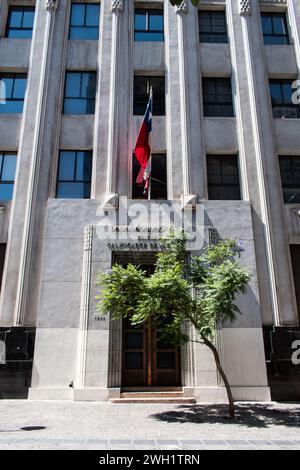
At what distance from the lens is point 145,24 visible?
1823 cm

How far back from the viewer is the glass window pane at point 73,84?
55.3ft

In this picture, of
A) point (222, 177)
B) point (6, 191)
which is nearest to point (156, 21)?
point (222, 177)

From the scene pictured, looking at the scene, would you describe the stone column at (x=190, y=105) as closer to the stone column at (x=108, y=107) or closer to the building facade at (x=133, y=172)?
the building facade at (x=133, y=172)

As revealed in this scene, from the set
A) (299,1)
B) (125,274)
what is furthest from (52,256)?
(299,1)

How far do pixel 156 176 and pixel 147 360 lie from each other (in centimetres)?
780

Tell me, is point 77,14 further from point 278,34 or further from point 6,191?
point 278,34

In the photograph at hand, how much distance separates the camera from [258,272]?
14.3 metres

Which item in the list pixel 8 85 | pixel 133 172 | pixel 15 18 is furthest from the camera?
pixel 15 18

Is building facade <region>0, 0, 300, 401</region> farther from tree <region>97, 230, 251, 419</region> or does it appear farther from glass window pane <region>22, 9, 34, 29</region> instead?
tree <region>97, 230, 251, 419</region>

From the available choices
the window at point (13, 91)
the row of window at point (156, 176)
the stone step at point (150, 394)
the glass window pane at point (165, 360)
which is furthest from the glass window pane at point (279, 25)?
the stone step at point (150, 394)

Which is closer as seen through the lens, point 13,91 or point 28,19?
point 13,91

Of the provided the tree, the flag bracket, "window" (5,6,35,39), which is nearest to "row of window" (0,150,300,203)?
the flag bracket

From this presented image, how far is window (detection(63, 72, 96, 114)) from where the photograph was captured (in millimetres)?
16594
